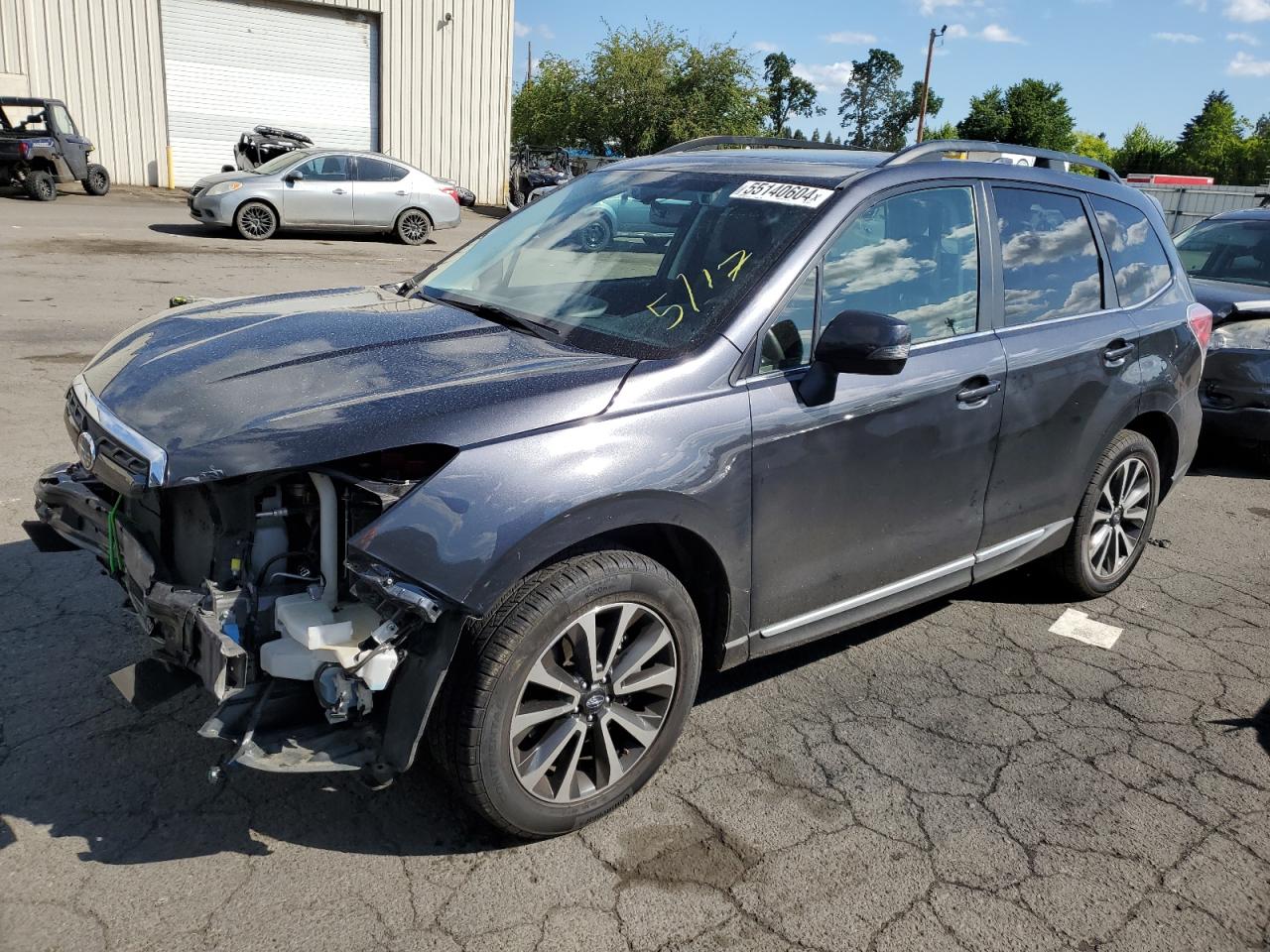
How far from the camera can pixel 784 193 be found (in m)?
3.58

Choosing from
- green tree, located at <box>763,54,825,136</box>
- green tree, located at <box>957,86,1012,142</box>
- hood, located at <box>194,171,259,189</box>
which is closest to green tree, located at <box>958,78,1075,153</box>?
green tree, located at <box>957,86,1012,142</box>

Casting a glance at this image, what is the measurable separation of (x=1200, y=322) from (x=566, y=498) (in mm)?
3686

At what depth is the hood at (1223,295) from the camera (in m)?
7.13

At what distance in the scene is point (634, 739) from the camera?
10.1 ft

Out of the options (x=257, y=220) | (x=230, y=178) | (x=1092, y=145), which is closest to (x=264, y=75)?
(x=230, y=178)

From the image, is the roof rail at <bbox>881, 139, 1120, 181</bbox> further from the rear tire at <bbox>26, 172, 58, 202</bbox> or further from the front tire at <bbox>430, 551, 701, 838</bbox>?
the rear tire at <bbox>26, 172, 58, 202</bbox>

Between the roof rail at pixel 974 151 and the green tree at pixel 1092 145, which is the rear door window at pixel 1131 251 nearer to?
the roof rail at pixel 974 151

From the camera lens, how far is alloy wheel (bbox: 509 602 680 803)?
9.27ft

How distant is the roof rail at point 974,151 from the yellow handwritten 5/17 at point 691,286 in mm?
734

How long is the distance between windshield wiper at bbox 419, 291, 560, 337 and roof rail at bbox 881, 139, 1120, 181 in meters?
1.38

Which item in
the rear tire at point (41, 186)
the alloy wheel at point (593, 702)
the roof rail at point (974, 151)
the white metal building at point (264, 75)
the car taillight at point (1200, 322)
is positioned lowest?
the alloy wheel at point (593, 702)

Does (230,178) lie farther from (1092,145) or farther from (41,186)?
(1092,145)

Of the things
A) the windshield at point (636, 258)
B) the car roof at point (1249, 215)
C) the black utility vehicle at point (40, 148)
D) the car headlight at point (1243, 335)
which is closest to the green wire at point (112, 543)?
the windshield at point (636, 258)

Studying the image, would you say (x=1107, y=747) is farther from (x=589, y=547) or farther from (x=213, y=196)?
(x=213, y=196)
